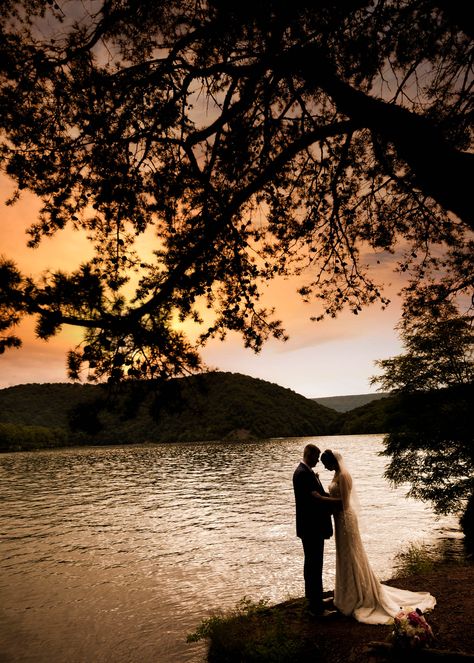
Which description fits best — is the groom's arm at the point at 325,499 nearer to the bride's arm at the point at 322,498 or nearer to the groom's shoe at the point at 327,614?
the bride's arm at the point at 322,498

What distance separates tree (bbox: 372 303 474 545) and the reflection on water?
2.40 m

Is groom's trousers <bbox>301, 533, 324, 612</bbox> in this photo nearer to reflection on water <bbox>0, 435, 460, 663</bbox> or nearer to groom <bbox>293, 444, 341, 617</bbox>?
groom <bbox>293, 444, 341, 617</bbox>

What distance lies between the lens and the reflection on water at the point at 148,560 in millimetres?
10344

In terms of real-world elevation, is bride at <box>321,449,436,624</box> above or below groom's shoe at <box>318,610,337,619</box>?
above

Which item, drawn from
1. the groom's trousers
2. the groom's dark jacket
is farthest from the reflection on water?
the groom's dark jacket

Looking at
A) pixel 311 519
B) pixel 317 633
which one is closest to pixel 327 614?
pixel 317 633

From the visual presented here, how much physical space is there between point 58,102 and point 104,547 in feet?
68.5

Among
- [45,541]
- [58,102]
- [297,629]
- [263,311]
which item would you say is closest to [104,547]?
[45,541]

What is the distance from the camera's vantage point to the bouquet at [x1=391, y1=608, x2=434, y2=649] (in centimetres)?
517

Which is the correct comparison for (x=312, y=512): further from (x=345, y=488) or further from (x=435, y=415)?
(x=435, y=415)

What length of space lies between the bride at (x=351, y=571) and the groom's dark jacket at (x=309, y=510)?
218mm

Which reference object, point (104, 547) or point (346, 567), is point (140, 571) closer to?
point (104, 547)

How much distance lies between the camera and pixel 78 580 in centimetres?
1577

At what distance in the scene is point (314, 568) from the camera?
688cm
